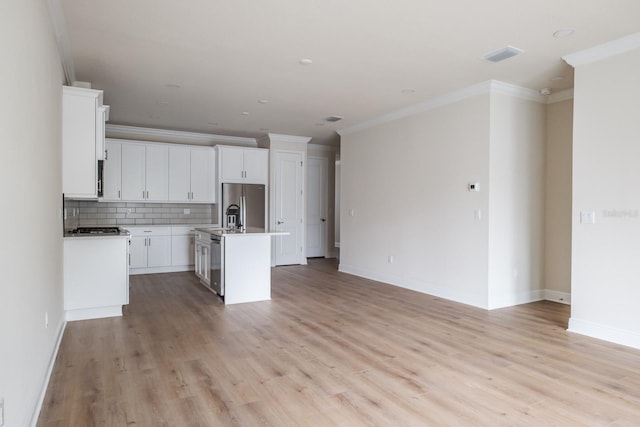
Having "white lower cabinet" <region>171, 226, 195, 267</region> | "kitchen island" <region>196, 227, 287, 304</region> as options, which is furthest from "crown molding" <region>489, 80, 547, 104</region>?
"white lower cabinet" <region>171, 226, 195, 267</region>

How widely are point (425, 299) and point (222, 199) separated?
4314 mm

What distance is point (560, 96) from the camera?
5.09 metres

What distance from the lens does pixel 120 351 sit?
3.35m

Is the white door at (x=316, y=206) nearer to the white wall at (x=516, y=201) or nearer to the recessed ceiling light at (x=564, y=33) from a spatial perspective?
the white wall at (x=516, y=201)

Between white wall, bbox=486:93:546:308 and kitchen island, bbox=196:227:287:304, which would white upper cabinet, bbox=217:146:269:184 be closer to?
kitchen island, bbox=196:227:287:304

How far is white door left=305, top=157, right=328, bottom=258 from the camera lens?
9336 mm

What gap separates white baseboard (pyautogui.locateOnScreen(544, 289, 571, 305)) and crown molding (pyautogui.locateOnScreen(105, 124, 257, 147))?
616cm

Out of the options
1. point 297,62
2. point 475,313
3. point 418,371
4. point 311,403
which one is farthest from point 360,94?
point 311,403

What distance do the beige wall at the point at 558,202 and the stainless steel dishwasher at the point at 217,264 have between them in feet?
14.0

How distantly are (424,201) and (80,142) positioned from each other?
4.29 m

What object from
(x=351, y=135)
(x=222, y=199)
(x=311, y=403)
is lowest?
(x=311, y=403)

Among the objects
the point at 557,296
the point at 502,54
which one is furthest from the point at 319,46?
the point at 557,296

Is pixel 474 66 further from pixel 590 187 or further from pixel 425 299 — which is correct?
pixel 425 299

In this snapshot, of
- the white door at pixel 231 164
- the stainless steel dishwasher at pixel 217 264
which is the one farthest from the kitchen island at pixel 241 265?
the white door at pixel 231 164
